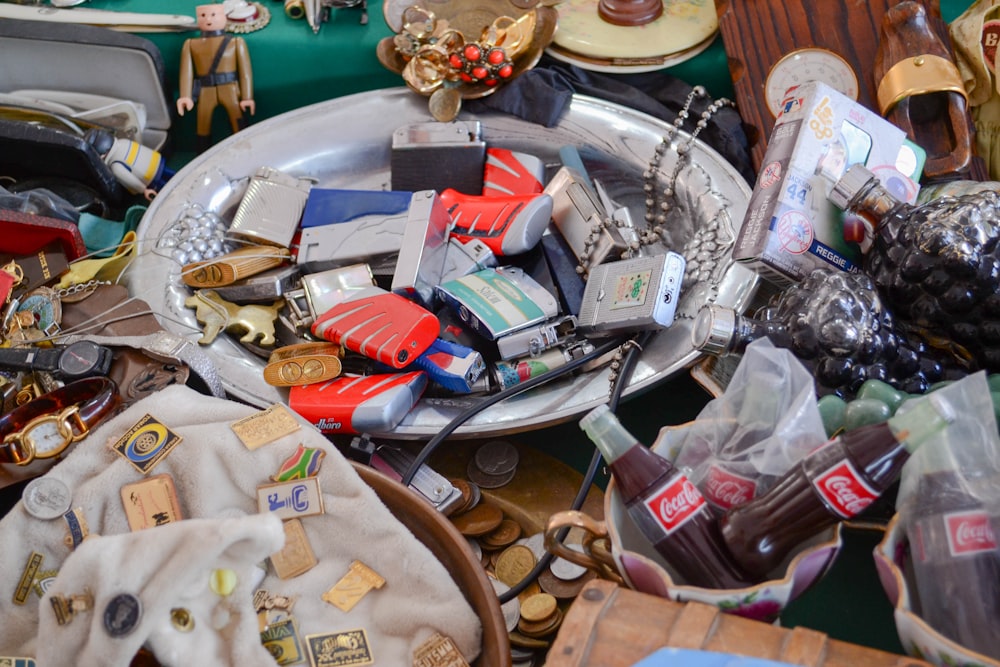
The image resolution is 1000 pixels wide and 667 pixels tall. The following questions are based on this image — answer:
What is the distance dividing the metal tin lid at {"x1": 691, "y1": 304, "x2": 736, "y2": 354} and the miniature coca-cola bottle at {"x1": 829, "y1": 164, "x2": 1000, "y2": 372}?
0.57 ft

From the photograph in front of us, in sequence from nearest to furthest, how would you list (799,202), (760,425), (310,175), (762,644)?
(762,644)
(760,425)
(799,202)
(310,175)

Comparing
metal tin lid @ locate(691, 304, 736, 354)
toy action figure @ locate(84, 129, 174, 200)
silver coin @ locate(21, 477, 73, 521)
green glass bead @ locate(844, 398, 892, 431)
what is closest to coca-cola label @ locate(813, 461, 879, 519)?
green glass bead @ locate(844, 398, 892, 431)

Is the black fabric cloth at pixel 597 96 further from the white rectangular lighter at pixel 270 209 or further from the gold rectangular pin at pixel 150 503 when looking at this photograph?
the gold rectangular pin at pixel 150 503

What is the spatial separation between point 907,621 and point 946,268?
358mm

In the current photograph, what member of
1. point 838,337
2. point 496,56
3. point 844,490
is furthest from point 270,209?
point 844,490

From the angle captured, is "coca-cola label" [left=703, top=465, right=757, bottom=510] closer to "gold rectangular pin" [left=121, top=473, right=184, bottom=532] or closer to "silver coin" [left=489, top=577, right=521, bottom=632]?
"silver coin" [left=489, top=577, right=521, bottom=632]

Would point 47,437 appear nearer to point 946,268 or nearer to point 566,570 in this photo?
point 566,570

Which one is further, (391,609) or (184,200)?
(184,200)

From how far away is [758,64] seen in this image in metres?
1.31

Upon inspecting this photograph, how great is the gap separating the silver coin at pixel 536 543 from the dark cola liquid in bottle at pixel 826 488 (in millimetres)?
378

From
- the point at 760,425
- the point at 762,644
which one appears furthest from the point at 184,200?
the point at 762,644

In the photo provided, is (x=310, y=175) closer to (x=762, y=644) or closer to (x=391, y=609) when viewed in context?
(x=391, y=609)

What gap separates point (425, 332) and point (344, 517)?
28 cm

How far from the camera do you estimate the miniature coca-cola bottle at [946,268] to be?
2.64 feet
